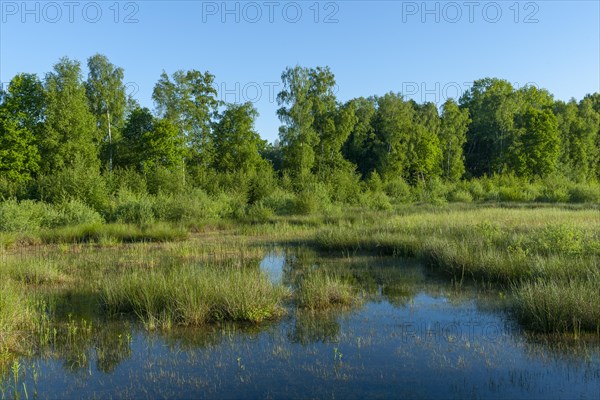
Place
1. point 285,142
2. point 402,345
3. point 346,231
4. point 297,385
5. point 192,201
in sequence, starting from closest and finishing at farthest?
point 297,385 < point 402,345 < point 346,231 < point 192,201 < point 285,142

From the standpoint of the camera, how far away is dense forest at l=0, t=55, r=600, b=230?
89.1ft

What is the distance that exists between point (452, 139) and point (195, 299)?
1929 inches

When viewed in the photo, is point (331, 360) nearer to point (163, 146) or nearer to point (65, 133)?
point (163, 146)

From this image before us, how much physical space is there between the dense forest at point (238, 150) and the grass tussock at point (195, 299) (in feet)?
44.9

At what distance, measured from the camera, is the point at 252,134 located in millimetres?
41094

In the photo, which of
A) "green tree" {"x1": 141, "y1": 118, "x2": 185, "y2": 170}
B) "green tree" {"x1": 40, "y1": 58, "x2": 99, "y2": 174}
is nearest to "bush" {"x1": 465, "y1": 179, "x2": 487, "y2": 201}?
"green tree" {"x1": 141, "y1": 118, "x2": 185, "y2": 170}

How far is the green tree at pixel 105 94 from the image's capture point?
128ft

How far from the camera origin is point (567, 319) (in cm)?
697

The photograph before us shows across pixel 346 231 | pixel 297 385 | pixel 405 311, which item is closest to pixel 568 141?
pixel 346 231

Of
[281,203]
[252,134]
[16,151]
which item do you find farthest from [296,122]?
[16,151]

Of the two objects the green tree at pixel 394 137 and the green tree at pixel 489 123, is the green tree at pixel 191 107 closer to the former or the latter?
the green tree at pixel 394 137

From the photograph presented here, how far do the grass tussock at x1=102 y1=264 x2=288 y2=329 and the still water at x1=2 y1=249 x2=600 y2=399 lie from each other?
275 mm

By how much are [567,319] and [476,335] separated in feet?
4.45

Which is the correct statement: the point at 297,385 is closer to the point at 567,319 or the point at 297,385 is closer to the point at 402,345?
the point at 402,345
